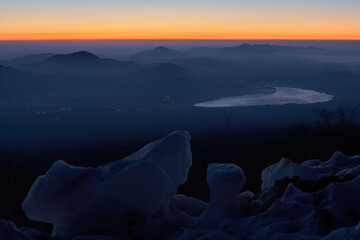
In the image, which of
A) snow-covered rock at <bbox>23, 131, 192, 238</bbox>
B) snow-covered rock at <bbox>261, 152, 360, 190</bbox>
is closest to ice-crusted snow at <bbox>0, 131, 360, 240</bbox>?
snow-covered rock at <bbox>23, 131, 192, 238</bbox>

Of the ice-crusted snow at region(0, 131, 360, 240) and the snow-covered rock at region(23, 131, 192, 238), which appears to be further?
the snow-covered rock at region(23, 131, 192, 238)

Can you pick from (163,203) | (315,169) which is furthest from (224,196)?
(315,169)

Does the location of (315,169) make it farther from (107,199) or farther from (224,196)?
(107,199)

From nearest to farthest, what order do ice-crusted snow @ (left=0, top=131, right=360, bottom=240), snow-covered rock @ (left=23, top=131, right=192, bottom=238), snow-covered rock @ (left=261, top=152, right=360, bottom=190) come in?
ice-crusted snow @ (left=0, top=131, right=360, bottom=240) < snow-covered rock @ (left=23, top=131, right=192, bottom=238) < snow-covered rock @ (left=261, top=152, right=360, bottom=190)

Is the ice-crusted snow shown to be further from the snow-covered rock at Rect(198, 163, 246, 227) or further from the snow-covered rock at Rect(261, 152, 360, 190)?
the snow-covered rock at Rect(261, 152, 360, 190)

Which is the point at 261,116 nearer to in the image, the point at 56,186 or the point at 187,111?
the point at 187,111

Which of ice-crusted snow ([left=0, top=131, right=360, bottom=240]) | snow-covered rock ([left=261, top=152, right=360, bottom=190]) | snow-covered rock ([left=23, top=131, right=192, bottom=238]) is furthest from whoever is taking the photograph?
snow-covered rock ([left=261, top=152, right=360, bottom=190])

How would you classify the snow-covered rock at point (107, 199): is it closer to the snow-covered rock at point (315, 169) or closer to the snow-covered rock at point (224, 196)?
the snow-covered rock at point (224, 196)

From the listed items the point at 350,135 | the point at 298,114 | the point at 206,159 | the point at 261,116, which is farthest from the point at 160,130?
the point at 350,135
